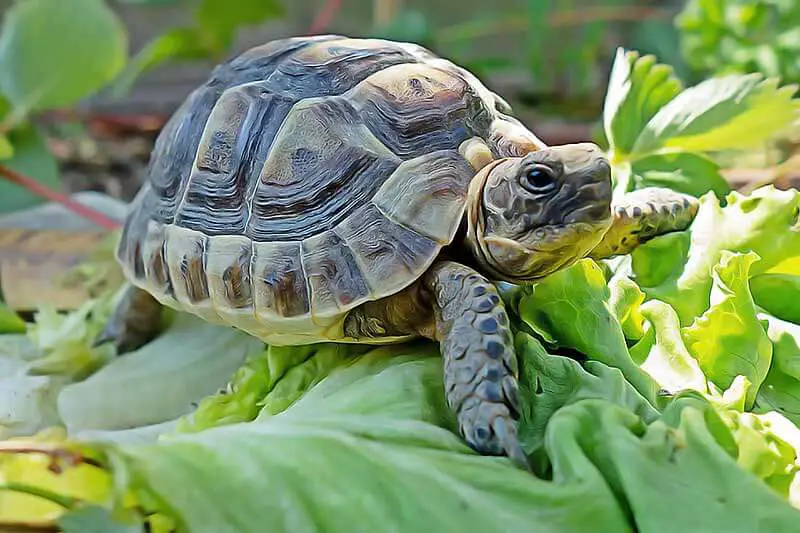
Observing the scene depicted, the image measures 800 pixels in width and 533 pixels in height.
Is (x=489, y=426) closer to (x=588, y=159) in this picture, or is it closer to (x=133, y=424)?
(x=588, y=159)

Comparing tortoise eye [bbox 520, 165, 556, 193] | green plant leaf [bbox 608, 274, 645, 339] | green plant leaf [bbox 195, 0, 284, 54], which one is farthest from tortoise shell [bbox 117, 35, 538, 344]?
green plant leaf [bbox 195, 0, 284, 54]

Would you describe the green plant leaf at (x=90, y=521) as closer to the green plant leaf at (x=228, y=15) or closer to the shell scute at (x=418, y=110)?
the shell scute at (x=418, y=110)

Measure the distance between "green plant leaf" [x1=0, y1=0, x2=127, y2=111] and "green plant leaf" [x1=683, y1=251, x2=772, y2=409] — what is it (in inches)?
55.8

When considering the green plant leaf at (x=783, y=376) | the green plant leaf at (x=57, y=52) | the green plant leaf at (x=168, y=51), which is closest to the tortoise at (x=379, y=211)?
the green plant leaf at (x=783, y=376)

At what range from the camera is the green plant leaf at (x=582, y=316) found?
0.91 meters

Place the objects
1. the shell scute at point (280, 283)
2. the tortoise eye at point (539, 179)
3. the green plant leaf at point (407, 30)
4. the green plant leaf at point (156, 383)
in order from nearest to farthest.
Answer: the tortoise eye at point (539, 179) → the shell scute at point (280, 283) → the green plant leaf at point (156, 383) → the green plant leaf at point (407, 30)

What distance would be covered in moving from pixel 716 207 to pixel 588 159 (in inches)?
14.2

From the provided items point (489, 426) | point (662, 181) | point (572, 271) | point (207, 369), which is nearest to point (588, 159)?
point (572, 271)

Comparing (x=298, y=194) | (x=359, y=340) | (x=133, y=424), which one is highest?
(x=298, y=194)

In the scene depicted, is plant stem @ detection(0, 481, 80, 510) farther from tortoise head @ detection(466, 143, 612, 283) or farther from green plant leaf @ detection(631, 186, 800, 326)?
green plant leaf @ detection(631, 186, 800, 326)

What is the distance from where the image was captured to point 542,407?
0.88 m

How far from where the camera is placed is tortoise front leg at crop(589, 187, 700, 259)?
114cm

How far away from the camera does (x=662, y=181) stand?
1378 mm

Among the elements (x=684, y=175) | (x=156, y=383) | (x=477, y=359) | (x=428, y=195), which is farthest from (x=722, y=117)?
(x=156, y=383)
